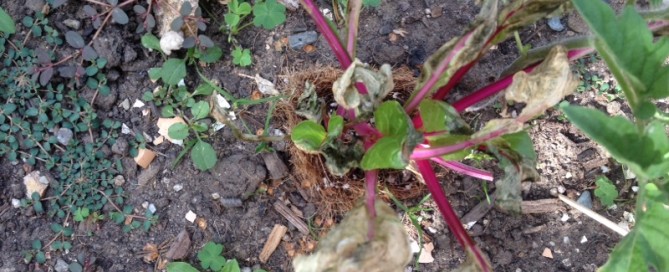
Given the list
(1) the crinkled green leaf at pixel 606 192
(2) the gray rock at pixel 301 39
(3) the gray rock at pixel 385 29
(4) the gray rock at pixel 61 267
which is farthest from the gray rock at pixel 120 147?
(1) the crinkled green leaf at pixel 606 192

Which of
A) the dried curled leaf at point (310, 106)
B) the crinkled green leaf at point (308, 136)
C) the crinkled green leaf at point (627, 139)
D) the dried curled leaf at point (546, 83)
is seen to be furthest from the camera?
the dried curled leaf at point (310, 106)

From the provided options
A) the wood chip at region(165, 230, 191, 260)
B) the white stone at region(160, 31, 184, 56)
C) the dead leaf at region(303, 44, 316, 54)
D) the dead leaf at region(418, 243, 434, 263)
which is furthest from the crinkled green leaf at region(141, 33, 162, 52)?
the dead leaf at region(418, 243, 434, 263)

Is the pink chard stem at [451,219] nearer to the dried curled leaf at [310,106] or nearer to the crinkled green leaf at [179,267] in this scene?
the dried curled leaf at [310,106]

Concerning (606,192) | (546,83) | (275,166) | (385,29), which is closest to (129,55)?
(275,166)

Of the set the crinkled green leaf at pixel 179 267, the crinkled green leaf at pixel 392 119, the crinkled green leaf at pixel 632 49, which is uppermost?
the crinkled green leaf at pixel 632 49

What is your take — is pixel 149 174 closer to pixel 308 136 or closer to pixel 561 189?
pixel 308 136

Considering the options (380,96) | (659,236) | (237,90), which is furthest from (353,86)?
(659,236)

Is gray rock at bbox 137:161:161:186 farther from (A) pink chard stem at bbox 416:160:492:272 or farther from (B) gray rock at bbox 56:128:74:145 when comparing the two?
(A) pink chard stem at bbox 416:160:492:272
